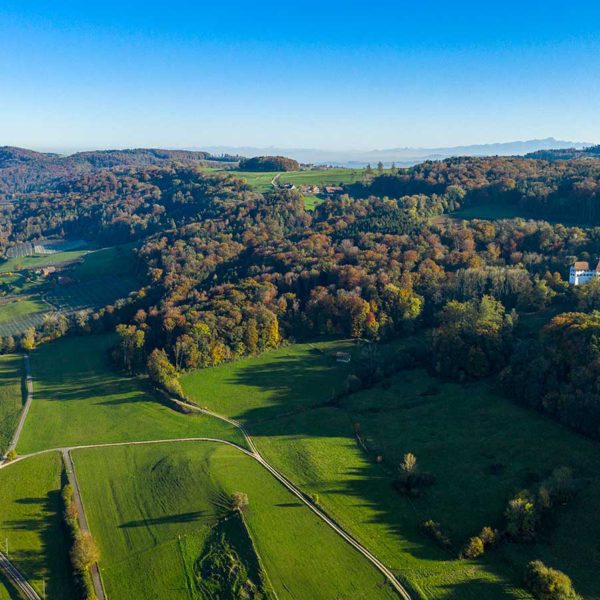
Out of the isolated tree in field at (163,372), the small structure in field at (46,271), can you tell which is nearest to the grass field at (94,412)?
the isolated tree in field at (163,372)

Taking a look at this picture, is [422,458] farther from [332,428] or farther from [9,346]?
[9,346]

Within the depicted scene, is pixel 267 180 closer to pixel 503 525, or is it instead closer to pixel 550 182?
pixel 550 182

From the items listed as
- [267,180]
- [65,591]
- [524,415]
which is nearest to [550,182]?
[524,415]

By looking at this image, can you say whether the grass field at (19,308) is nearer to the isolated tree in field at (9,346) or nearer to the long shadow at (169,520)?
the isolated tree in field at (9,346)

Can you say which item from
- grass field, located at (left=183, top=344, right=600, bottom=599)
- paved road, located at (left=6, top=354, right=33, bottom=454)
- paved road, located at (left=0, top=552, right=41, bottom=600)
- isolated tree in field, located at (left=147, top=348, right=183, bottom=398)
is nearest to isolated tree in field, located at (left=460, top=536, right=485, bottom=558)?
grass field, located at (left=183, top=344, right=600, bottom=599)

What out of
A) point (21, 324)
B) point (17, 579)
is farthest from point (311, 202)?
point (17, 579)

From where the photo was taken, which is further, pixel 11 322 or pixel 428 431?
pixel 11 322
